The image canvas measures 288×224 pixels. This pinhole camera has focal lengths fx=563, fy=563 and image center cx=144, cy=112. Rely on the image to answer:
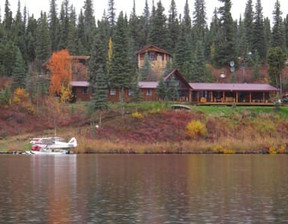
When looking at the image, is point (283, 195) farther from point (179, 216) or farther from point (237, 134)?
point (237, 134)

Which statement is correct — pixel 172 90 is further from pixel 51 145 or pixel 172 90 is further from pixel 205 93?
pixel 51 145

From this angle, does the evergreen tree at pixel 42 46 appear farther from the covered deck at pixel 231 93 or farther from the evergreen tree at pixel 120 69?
the covered deck at pixel 231 93

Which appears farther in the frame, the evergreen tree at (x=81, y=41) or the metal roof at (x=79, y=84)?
the evergreen tree at (x=81, y=41)

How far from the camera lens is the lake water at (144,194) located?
26000mm

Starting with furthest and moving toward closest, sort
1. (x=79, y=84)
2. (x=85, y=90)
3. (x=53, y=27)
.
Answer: (x=53, y=27) < (x=85, y=90) < (x=79, y=84)

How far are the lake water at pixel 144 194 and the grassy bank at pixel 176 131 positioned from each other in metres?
24.7

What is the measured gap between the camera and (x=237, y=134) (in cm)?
8388

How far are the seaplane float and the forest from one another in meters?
14.2

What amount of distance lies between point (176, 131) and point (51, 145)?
18.6 meters

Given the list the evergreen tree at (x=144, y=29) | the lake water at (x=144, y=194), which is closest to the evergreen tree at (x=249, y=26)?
the evergreen tree at (x=144, y=29)

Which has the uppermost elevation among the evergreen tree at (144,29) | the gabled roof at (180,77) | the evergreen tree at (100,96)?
the evergreen tree at (144,29)

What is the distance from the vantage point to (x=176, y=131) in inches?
3300

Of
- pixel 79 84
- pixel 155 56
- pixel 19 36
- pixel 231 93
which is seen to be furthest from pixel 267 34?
pixel 19 36

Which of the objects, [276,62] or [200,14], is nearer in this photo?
[276,62]
